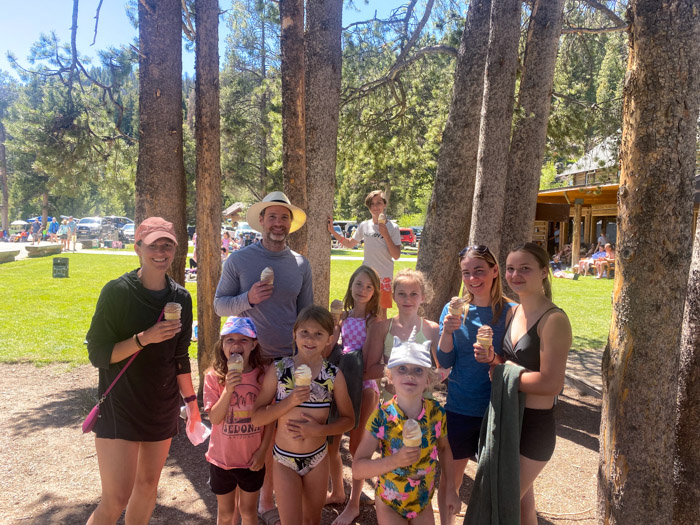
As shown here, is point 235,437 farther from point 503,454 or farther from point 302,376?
point 503,454

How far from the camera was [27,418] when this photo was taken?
5203 millimetres

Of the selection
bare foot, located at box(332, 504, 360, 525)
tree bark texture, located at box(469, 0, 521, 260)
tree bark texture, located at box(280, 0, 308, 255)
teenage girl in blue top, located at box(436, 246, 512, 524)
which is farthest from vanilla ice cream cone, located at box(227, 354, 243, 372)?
tree bark texture, located at box(469, 0, 521, 260)

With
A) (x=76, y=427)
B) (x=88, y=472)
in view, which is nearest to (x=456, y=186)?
(x=88, y=472)

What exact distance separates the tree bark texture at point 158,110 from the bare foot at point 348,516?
10.0 ft

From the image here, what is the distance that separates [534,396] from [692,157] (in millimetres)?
1443

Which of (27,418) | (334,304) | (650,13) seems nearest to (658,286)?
(650,13)

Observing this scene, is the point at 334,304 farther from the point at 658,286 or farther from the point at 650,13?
the point at 650,13

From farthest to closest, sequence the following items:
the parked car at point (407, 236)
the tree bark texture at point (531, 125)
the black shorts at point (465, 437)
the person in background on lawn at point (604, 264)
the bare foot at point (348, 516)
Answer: the parked car at point (407, 236), the person in background on lawn at point (604, 264), the tree bark texture at point (531, 125), the bare foot at point (348, 516), the black shorts at point (465, 437)

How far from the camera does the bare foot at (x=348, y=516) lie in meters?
3.21

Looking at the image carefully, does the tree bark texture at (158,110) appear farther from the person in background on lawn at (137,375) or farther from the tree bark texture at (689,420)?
the tree bark texture at (689,420)

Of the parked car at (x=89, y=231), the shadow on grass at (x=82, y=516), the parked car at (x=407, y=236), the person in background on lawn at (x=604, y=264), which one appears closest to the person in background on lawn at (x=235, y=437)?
the shadow on grass at (x=82, y=516)

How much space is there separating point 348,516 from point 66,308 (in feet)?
35.6

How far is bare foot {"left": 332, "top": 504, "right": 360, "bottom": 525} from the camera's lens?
3211mm

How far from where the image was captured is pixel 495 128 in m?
5.20
